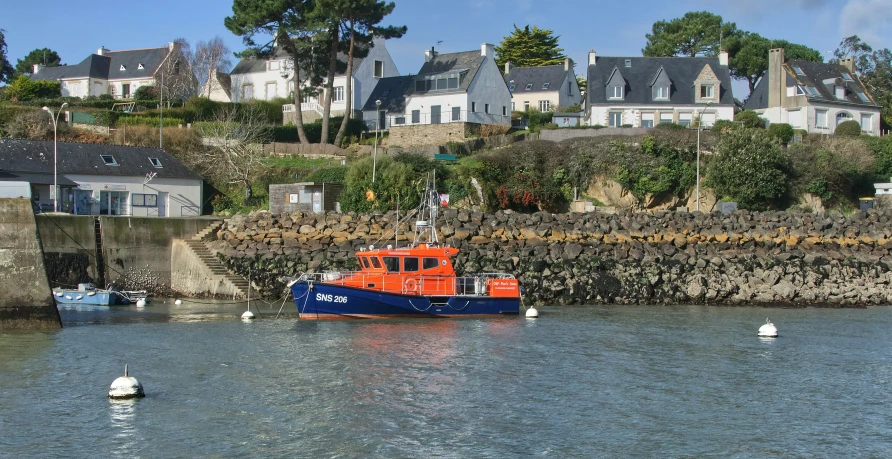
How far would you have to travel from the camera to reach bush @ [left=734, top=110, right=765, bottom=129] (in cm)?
5003

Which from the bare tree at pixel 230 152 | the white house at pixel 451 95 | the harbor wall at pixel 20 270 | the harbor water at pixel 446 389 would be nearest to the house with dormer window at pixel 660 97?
the white house at pixel 451 95

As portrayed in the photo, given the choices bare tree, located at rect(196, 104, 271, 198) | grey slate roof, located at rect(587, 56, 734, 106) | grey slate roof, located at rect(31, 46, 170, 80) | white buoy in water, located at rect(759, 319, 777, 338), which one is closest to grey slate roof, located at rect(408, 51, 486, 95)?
grey slate roof, located at rect(587, 56, 734, 106)

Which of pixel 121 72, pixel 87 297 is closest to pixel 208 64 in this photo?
pixel 121 72

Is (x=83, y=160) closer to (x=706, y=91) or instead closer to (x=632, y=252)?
(x=632, y=252)

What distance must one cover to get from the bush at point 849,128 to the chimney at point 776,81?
404 centimetres

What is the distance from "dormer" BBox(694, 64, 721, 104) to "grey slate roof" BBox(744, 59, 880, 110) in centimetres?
432

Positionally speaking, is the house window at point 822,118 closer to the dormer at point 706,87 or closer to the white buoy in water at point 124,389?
the dormer at point 706,87

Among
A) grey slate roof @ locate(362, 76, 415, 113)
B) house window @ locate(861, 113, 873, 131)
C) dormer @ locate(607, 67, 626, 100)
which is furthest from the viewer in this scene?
grey slate roof @ locate(362, 76, 415, 113)

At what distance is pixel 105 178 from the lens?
→ 38.8m

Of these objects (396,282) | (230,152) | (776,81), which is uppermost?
(776,81)

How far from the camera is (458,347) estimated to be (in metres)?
22.7

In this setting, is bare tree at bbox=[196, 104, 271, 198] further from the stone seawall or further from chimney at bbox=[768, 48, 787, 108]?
chimney at bbox=[768, 48, 787, 108]

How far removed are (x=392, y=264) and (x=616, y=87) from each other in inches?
1209

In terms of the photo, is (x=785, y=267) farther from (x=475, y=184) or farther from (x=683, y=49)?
(x=683, y=49)
